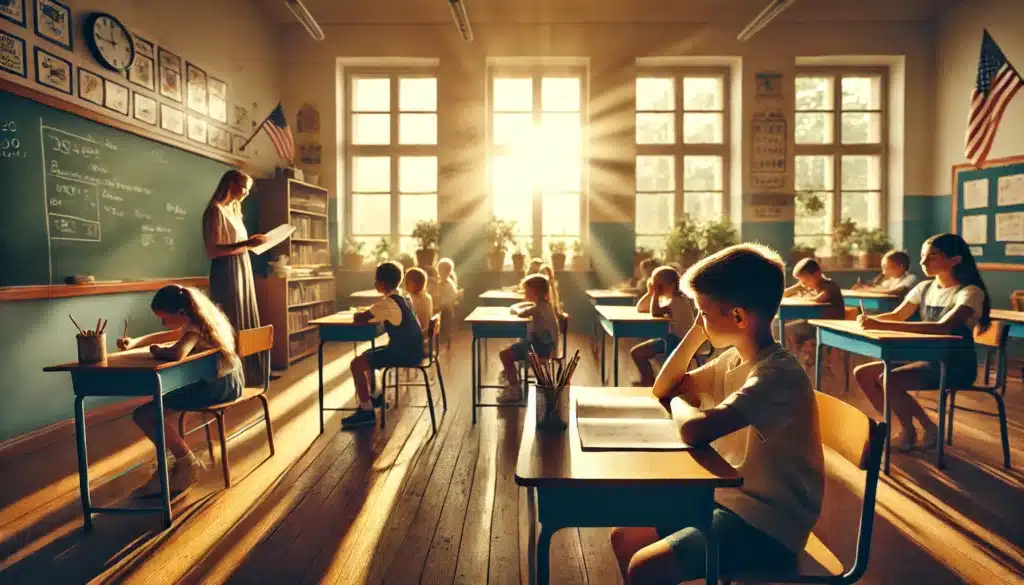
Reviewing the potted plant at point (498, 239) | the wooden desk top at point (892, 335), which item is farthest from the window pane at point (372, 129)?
the wooden desk top at point (892, 335)

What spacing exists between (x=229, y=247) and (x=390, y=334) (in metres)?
1.33

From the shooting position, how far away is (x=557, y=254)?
820 cm

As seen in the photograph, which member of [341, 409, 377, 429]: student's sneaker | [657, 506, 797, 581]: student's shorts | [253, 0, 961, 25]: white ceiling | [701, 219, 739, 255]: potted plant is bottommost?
[341, 409, 377, 429]: student's sneaker

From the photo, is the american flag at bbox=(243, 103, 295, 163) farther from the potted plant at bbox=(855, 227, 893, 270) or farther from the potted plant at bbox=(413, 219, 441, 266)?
the potted plant at bbox=(855, 227, 893, 270)

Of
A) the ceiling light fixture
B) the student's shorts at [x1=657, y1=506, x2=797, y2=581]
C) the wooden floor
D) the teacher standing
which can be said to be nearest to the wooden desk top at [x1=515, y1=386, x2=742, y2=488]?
the student's shorts at [x1=657, y1=506, x2=797, y2=581]

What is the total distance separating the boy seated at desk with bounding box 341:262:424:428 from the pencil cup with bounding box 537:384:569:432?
2.43m

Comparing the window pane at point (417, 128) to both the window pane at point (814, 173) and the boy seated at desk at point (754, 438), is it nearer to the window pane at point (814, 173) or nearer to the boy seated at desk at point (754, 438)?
the window pane at point (814, 173)

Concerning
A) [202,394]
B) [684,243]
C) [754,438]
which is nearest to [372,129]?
[684,243]

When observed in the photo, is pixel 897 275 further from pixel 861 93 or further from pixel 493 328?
pixel 861 93

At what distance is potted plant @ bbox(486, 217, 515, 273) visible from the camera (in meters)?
8.22

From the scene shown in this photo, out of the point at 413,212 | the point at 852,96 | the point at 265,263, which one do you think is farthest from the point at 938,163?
the point at 265,263

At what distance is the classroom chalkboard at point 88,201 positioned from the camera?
3.43 meters

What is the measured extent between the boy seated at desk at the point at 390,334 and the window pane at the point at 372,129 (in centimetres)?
533

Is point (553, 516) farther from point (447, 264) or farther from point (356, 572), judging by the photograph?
point (447, 264)
